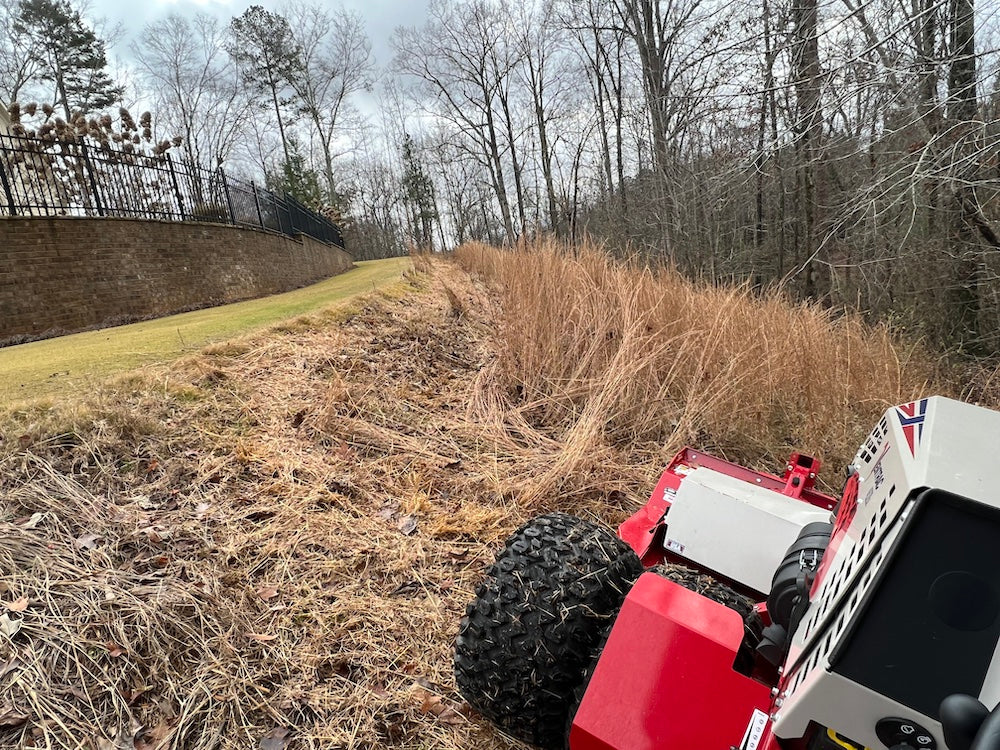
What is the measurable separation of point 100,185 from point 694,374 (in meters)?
9.21

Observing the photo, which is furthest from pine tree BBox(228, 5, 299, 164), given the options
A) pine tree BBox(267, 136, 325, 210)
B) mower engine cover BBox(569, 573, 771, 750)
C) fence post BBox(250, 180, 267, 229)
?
mower engine cover BBox(569, 573, 771, 750)

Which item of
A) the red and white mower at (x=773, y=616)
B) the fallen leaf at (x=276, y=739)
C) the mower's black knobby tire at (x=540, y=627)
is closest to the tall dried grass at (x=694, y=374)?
the red and white mower at (x=773, y=616)

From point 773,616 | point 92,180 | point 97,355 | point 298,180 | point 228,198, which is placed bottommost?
point 773,616

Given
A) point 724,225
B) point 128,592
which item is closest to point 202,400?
point 128,592

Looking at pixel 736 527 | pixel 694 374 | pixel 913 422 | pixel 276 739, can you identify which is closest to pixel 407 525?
pixel 276 739

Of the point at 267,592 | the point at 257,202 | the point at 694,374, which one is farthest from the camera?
the point at 257,202

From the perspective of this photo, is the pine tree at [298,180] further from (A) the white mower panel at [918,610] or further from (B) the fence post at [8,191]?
(A) the white mower panel at [918,610]

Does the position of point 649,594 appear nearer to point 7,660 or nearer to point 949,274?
point 7,660

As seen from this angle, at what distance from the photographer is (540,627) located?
1.41 meters

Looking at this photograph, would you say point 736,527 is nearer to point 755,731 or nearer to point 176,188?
point 755,731

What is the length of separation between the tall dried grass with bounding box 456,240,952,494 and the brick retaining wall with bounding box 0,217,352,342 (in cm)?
652

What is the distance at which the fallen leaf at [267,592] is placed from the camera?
234cm

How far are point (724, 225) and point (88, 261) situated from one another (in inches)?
610

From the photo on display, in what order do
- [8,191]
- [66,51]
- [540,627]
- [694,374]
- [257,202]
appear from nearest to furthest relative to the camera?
[540,627]
[694,374]
[8,191]
[257,202]
[66,51]
